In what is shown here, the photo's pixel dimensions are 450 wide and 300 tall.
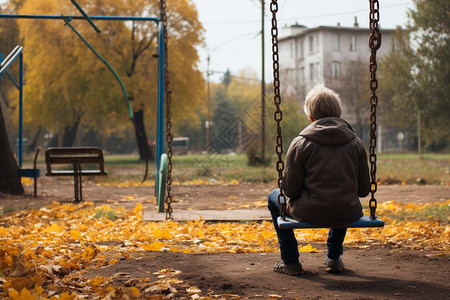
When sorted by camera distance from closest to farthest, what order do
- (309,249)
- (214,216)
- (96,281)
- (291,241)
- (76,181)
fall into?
(96,281) → (291,241) → (309,249) → (214,216) → (76,181)

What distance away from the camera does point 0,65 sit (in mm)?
11875

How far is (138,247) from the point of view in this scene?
224 inches

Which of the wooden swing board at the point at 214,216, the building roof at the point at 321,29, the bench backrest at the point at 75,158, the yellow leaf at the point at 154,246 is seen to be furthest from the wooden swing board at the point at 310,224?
the building roof at the point at 321,29

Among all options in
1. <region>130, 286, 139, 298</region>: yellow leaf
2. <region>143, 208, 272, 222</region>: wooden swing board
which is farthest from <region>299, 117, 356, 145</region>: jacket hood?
<region>143, 208, 272, 222</region>: wooden swing board

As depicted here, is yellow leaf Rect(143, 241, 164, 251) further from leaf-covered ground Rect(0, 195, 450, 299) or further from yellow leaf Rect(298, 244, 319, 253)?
yellow leaf Rect(298, 244, 319, 253)

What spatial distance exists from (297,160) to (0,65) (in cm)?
928

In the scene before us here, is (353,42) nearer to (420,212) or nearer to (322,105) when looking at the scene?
(420,212)

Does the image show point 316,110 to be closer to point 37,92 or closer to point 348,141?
point 348,141

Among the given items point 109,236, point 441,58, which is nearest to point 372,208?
point 109,236

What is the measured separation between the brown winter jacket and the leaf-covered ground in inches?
22.5

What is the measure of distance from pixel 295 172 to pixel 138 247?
2.14 meters

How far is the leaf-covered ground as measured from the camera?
3.91 meters

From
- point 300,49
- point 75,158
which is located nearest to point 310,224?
point 75,158

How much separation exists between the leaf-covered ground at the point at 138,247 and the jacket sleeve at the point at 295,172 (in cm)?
66
